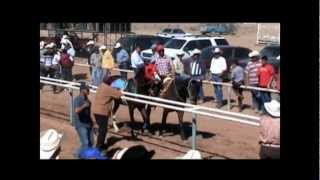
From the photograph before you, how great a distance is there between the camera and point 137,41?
54.4 feet

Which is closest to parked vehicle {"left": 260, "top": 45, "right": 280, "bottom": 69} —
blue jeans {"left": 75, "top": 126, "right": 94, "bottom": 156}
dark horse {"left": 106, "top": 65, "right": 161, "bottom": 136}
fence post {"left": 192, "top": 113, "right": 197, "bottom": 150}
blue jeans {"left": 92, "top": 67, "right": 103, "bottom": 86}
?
fence post {"left": 192, "top": 113, "right": 197, "bottom": 150}

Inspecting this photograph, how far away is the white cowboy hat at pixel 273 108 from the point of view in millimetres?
16359

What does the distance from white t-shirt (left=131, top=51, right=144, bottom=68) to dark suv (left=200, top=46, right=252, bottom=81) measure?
0.88 m

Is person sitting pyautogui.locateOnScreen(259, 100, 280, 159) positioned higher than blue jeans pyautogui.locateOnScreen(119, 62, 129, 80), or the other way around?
blue jeans pyautogui.locateOnScreen(119, 62, 129, 80)

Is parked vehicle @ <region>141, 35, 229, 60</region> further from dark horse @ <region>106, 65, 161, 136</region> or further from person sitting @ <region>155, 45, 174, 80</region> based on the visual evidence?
dark horse @ <region>106, 65, 161, 136</region>

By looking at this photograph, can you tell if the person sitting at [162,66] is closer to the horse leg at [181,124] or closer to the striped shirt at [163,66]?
the striped shirt at [163,66]

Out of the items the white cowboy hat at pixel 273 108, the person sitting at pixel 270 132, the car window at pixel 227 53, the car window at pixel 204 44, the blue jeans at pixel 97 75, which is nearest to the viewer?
the person sitting at pixel 270 132

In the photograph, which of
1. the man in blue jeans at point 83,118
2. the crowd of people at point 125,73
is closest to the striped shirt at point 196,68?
the crowd of people at point 125,73

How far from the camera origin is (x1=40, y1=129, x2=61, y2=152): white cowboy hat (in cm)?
1648

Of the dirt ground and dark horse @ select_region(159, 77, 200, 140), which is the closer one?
the dirt ground

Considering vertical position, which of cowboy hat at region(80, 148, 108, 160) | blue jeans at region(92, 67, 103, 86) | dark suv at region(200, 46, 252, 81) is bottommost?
cowboy hat at region(80, 148, 108, 160)

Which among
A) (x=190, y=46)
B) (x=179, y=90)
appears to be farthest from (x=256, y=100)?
(x=190, y=46)

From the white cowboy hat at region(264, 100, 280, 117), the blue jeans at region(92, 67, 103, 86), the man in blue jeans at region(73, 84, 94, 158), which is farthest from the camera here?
the blue jeans at region(92, 67, 103, 86)
